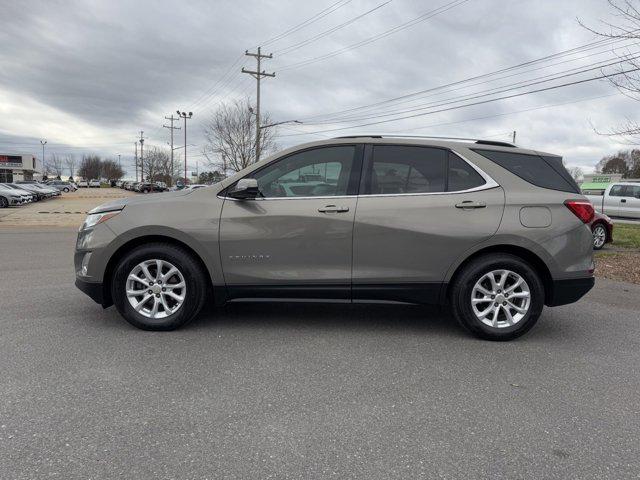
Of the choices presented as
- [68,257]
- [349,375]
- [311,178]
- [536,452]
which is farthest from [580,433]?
[68,257]

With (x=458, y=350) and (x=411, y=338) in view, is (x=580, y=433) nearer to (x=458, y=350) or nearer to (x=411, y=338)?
(x=458, y=350)

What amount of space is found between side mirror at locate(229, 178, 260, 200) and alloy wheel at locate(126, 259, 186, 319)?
866 mm

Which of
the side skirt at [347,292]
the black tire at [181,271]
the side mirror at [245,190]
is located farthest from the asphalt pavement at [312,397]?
the side mirror at [245,190]

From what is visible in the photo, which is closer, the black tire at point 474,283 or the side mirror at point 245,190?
the side mirror at point 245,190

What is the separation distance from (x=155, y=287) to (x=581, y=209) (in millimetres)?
3940

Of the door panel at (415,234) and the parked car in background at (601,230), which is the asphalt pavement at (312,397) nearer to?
the door panel at (415,234)

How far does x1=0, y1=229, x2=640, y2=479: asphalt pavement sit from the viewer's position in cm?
255

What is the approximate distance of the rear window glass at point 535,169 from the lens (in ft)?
14.9

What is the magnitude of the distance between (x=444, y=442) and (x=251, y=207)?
2.57 m

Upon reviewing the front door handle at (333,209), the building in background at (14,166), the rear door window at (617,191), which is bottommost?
the front door handle at (333,209)

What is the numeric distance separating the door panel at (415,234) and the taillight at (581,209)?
0.64m

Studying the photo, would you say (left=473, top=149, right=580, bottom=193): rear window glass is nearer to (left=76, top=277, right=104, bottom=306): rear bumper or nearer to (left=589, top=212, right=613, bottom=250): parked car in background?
(left=76, top=277, right=104, bottom=306): rear bumper

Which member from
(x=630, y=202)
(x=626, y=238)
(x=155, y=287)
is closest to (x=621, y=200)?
(x=630, y=202)

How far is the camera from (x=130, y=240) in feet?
14.6
